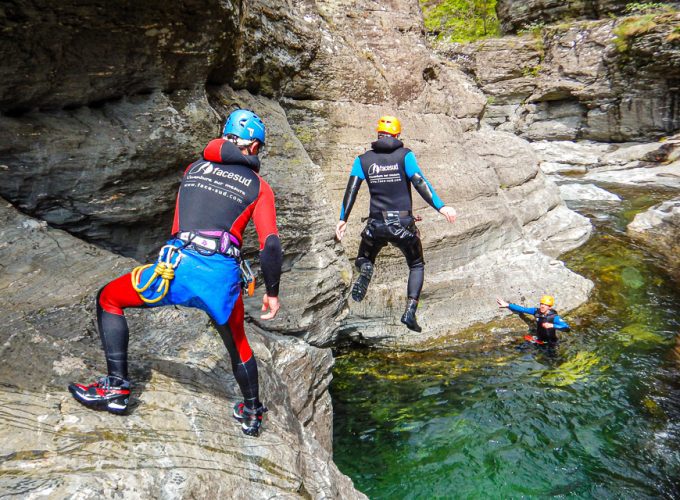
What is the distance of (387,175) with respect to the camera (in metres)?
6.71

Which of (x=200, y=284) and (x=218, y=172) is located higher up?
(x=218, y=172)

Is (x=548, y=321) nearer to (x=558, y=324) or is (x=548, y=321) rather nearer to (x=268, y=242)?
(x=558, y=324)

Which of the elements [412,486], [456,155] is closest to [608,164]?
[456,155]

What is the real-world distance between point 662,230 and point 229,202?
14.0m

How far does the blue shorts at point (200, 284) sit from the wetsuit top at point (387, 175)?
11.4 ft

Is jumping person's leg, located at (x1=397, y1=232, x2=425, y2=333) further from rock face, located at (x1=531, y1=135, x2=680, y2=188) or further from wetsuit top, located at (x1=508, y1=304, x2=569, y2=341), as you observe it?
rock face, located at (x1=531, y1=135, x2=680, y2=188)

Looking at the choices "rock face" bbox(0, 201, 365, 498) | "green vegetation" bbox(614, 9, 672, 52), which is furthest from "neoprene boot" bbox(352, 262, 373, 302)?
"green vegetation" bbox(614, 9, 672, 52)

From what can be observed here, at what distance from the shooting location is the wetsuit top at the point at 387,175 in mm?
6668

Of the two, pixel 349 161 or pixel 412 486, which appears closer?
pixel 412 486

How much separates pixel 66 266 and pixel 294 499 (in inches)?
122

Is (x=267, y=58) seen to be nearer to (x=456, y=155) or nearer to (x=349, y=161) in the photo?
(x=349, y=161)

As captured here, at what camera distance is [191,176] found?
Answer: 12.6ft

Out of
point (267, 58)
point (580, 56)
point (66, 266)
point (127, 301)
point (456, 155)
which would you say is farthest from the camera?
point (580, 56)

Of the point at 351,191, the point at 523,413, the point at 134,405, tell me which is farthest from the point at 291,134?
the point at 523,413
